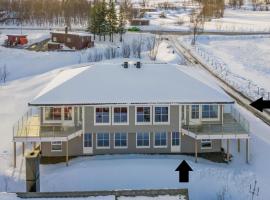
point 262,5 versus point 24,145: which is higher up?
point 262,5

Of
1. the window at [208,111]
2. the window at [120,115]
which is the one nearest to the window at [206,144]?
the window at [208,111]

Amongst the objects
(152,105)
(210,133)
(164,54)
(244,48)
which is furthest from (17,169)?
(244,48)

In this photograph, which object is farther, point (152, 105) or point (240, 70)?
point (240, 70)

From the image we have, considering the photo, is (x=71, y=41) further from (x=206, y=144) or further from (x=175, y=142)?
(x=206, y=144)

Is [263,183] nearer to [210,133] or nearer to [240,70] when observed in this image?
[210,133]

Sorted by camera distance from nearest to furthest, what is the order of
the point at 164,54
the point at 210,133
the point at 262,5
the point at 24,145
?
the point at 210,133, the point at 24,145, the point at 164,54, the point at 262,5

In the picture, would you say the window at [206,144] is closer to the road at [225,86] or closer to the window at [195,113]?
the window at [195,113]

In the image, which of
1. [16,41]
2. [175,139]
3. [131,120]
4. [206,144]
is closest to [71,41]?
[16,41]
